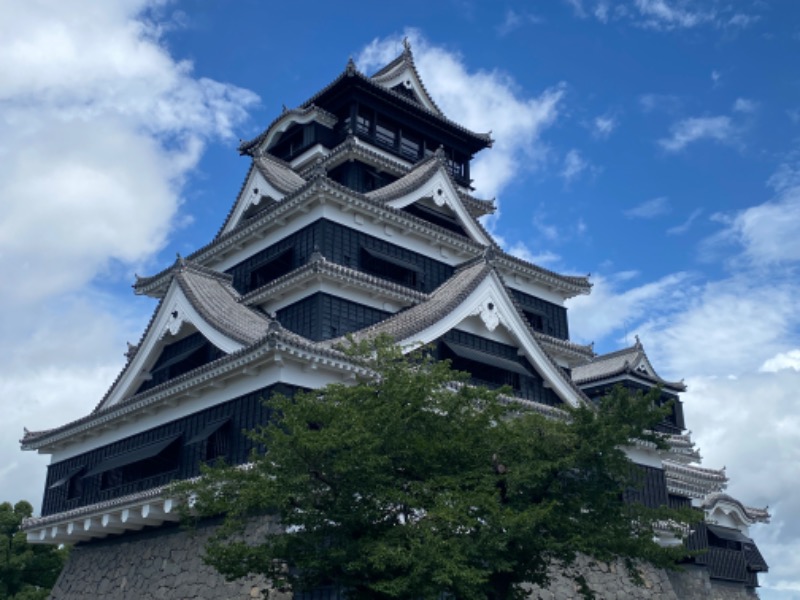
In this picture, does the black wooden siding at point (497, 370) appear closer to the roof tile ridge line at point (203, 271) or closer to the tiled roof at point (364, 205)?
the tiled roof at point (364, 205)

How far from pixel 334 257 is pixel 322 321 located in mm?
2253

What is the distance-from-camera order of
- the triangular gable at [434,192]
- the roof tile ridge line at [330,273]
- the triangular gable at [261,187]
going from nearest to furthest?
the roof tile ridge line at [330,273], the triangular gable at [434,192], the triangular gable at [261,187]

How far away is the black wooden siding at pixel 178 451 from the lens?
1759 cm

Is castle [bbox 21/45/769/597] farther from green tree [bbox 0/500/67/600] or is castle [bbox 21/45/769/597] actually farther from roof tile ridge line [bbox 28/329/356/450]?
green tree [bbox 0/500/67/600]

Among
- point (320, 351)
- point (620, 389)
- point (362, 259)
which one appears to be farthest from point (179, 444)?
point (620, 389)

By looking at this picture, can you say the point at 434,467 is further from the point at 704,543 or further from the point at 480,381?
the point at 704,543

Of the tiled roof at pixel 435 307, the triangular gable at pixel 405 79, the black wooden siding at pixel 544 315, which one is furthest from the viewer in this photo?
the triangular gable at pixel 405 79

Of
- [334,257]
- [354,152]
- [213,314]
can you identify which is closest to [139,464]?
[213,314]

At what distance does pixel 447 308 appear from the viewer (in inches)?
821

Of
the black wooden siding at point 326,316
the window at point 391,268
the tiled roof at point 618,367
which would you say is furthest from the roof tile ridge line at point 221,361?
the tiled roof at point 618,367

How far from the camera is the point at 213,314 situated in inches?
822

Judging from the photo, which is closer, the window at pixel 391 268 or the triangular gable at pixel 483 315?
the triangular gable at pixel 483 315

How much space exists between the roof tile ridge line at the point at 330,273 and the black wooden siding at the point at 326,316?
701mm

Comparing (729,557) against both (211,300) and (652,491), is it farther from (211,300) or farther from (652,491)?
(211,300)
